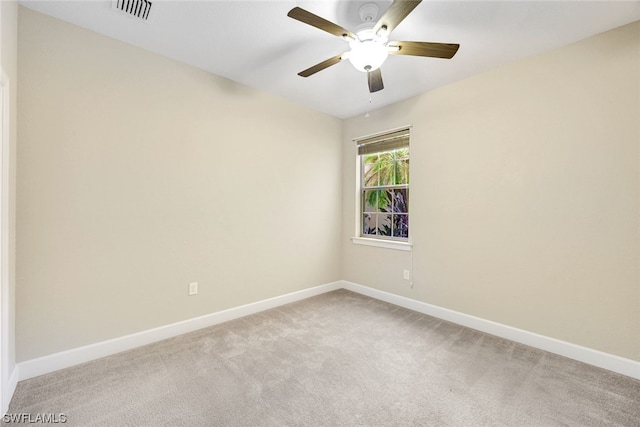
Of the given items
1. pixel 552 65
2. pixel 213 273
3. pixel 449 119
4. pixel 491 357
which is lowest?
pixel 491 357

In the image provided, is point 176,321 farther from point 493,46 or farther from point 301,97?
point 493,46

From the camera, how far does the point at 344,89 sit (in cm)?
311

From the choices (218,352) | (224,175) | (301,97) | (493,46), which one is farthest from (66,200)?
(493,46)

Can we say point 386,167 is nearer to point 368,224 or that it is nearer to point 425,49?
point 368,224

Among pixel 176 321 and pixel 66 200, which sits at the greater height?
pixel 66 200

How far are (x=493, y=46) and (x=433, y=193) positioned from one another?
144 cm

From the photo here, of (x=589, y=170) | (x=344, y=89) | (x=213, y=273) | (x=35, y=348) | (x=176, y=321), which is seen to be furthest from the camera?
(x=344, y=89)

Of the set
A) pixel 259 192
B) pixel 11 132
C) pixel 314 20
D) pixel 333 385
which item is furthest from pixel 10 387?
pixel 314 20

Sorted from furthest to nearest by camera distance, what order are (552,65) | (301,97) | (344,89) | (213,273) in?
(301,97) < (344,89) < (213,273) < (552,65)

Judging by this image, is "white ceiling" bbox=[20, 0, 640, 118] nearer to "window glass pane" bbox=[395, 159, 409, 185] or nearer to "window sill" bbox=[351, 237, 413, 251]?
"window glass pane" bbox=[395, 159, 409, 185]

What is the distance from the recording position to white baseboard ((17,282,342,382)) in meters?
1.93

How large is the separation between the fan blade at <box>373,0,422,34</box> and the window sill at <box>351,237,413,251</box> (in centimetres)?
235

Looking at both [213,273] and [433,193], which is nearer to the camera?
[213,273]

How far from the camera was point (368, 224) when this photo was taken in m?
3.98
